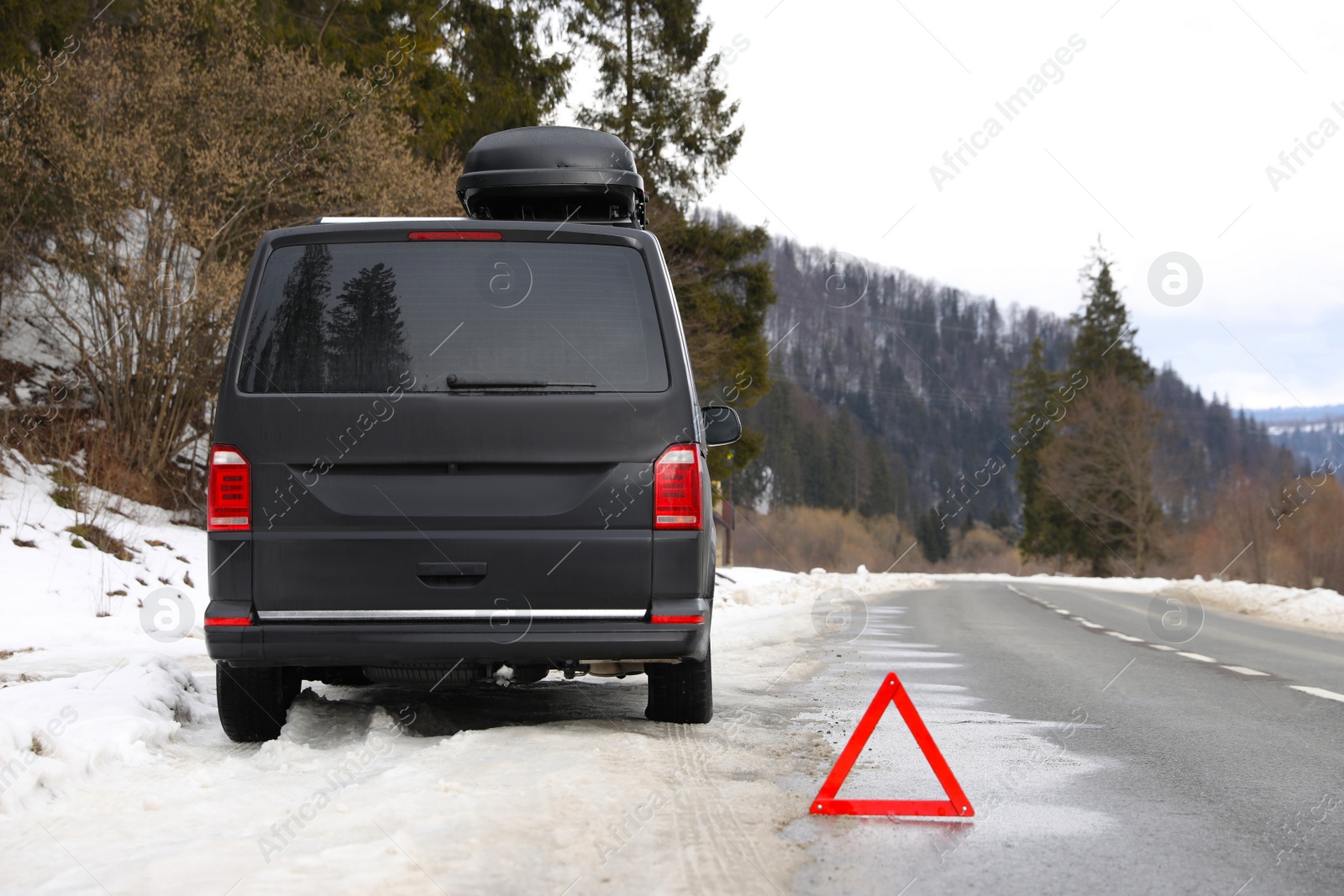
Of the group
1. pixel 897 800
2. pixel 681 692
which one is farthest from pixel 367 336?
pixel 897 800

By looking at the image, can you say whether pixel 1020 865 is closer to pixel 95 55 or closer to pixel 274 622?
pixel 274 622

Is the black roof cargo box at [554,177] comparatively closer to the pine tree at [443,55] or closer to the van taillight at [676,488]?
the van taillight at [676,488]

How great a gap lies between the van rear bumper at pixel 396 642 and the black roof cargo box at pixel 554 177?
475 cm

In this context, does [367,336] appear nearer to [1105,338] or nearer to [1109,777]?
[1109,777]

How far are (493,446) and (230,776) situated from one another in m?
1.51

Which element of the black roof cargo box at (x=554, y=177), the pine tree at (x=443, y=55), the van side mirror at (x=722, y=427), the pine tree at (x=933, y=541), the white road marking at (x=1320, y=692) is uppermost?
the pine tree at (x=443, y=55)

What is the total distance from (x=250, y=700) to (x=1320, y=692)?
6.85 meters

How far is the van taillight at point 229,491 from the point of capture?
4.47 m

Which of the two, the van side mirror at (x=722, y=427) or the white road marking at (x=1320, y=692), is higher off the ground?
the van side mirror at (x=722, y=427)

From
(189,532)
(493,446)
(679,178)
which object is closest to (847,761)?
(493,446)

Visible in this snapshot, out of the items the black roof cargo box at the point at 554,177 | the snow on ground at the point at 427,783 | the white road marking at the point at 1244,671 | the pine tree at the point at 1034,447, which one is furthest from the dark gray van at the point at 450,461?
the pine tree at the point at 1034,447

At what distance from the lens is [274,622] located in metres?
4.49

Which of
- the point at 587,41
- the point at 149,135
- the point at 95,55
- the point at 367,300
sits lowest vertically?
the point at 367,300

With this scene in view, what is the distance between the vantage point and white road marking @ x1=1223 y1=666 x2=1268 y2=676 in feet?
30.3
